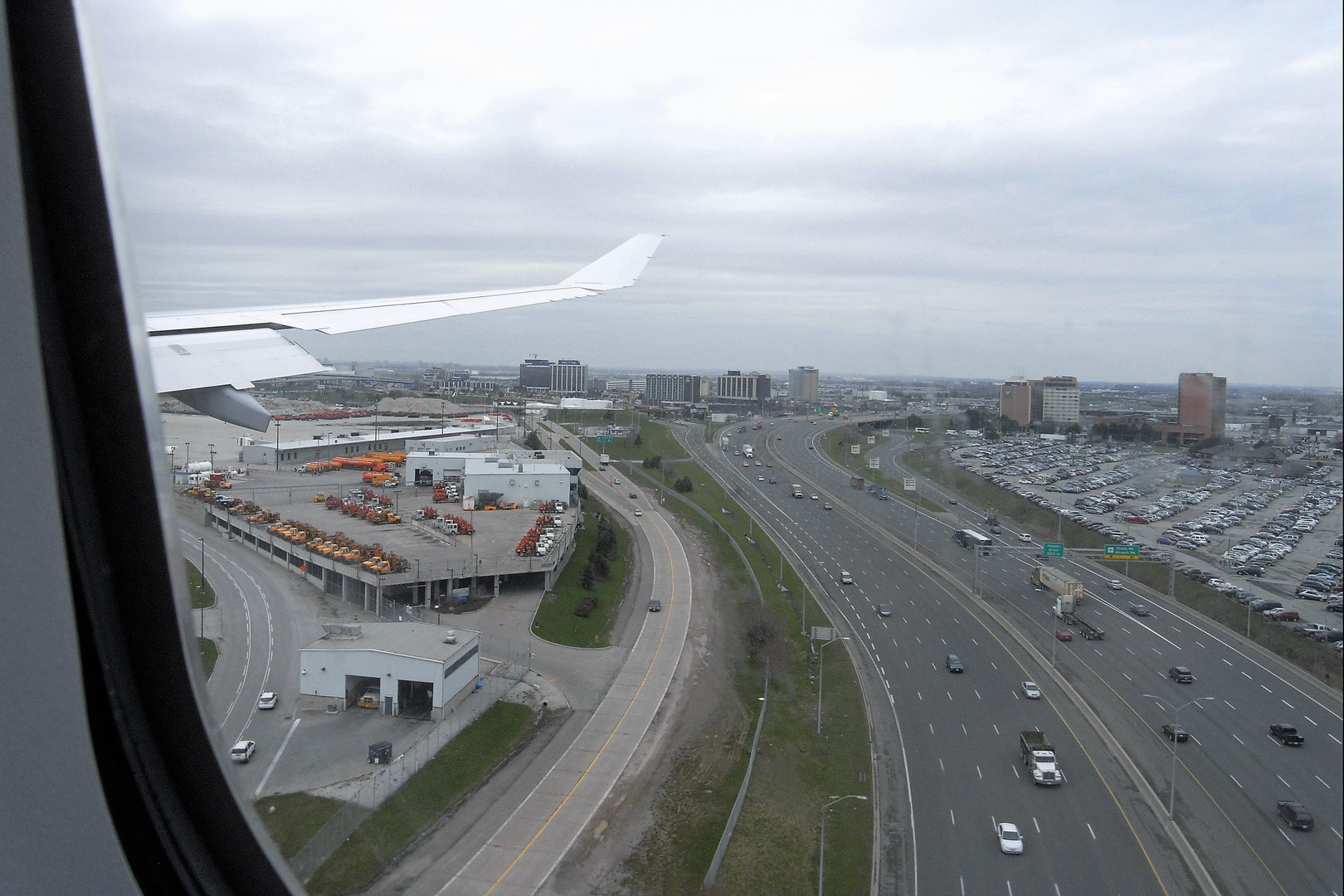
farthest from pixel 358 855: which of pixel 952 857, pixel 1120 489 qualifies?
pixel 1120 489

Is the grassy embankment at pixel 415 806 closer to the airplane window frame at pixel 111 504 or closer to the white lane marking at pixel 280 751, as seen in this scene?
the white lane marking at pixel 280 751

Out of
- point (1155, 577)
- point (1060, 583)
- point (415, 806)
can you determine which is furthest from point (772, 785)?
point (1060, 583)

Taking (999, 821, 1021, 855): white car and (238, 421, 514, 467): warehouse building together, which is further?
(238, 421, 514, 467): warehouse building

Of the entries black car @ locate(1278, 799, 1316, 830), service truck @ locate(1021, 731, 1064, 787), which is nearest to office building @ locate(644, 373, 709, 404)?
service truck @ locate(1021, 731, 1064, 787)

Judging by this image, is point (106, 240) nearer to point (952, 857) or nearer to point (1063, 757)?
point (952, 857)

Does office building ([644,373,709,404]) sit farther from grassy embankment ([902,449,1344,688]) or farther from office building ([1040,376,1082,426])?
office building ([1040,376,1082,426])

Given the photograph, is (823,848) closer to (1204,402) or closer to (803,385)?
(1204,402)

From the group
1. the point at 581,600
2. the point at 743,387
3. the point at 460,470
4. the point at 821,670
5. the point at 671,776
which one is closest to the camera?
the point at 671,776
